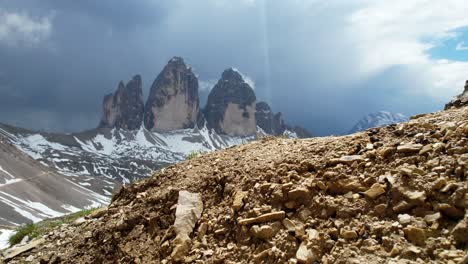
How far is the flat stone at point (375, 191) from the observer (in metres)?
7.20

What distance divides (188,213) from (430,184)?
199 inches

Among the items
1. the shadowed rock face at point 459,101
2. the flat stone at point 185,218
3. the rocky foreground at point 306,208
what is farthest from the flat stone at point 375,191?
the shadowed rock face at point 459,101

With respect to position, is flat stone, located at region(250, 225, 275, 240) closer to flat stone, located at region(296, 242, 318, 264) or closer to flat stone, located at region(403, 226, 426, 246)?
flat stone, located at region(296, 242, 318, 264)

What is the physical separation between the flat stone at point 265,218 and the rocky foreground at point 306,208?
2 cm

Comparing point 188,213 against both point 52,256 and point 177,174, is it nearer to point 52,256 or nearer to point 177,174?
point 177,174

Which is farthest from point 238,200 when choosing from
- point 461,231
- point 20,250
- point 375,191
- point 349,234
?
point 20,250

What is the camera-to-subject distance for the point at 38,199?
195 metres

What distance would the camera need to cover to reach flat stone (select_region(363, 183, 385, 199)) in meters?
7.20

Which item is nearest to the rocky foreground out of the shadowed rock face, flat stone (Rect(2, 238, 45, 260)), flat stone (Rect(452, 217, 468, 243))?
flat stone (Rect(452, 217, 468, 243))

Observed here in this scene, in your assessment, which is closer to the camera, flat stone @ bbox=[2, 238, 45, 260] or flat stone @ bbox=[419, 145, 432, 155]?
flat stone @ bbox=[419, 145, 432, 155]

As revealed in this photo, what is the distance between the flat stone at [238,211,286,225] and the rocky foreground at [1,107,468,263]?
21 mm

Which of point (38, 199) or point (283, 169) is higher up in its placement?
point (283, 169)

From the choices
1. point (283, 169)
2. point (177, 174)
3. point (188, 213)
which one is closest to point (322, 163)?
point (283, 169)

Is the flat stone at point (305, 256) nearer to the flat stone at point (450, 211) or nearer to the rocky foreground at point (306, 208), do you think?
the rocky foreground at point (306, 208)
